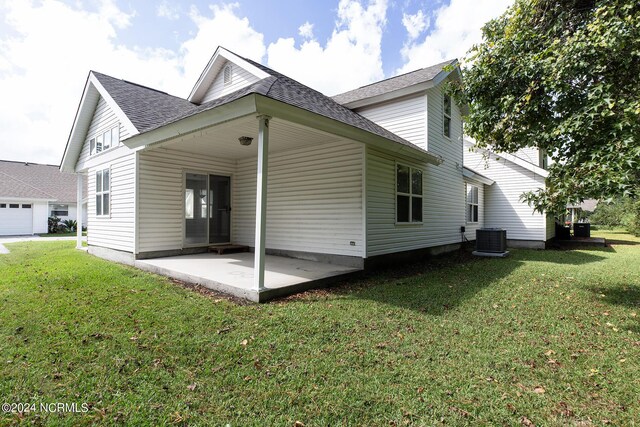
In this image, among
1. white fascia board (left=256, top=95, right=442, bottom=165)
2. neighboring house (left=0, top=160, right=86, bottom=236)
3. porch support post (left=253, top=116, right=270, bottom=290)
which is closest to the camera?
white fascia board (left=256, top=95, right=442, bottom=165)

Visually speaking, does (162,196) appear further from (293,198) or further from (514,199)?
(514,199)

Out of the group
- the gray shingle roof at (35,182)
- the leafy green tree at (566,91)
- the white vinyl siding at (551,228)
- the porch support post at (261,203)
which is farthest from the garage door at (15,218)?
the white vinyl siding at (551,228)

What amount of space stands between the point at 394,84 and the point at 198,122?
7878 mm

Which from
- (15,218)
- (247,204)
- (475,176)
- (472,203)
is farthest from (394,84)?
(15,218)

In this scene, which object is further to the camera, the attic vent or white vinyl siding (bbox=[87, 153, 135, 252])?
the attic vent

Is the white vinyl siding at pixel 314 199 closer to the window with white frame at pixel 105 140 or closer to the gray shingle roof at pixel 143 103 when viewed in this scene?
the gray shingle roof at pixel 143 103

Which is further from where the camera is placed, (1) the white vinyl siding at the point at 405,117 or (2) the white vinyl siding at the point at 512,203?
(2) the white vinyl siding at the point at 512,203

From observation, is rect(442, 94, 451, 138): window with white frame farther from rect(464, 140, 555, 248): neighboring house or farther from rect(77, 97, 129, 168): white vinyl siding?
rect(77, 97, 129, 168): white vinyl siding

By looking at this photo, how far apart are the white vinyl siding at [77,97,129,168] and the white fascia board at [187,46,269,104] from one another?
8.52 feet

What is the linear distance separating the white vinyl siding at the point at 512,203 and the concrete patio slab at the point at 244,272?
401 inches

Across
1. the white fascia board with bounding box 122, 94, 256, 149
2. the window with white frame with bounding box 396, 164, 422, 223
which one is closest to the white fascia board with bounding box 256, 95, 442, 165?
the white fascia board with bounding box 122, 94, 256, 149

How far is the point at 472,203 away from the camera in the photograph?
1357cm

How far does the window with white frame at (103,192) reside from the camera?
9492 mm

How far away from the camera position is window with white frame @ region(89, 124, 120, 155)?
370 inches
